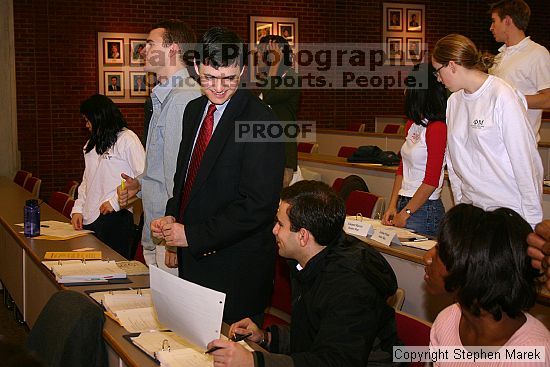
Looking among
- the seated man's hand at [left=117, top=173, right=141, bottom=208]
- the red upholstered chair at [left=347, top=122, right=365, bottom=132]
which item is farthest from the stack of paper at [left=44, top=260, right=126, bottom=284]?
the red upholstered chair at [left=347, top=122, right=365, bottom=132]

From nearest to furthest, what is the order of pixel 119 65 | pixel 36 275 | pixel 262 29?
pixel 36 275
pixel 119 65
pixel 262 29

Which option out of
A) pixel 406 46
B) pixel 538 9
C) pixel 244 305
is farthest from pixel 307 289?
pixel 538 9

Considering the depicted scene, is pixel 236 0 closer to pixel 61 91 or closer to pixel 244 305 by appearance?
pixel 61 91

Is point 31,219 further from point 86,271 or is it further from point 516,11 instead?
point 516,11

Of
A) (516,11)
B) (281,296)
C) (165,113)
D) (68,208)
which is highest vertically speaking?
(516,11)

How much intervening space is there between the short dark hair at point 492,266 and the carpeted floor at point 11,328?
372 cm

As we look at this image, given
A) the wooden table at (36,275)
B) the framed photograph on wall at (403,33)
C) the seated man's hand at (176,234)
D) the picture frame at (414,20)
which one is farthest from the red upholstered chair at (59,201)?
the picture frame at (414,20)

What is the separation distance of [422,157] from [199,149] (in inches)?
65.3

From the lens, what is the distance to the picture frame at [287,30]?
38.2 ft

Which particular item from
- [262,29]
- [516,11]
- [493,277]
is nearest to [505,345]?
[493,277]

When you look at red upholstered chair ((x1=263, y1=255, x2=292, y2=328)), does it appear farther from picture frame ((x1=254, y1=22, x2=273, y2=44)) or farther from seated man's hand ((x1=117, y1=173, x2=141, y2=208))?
picture frame ((x1=254, y1=22, x2=273, y2=44))

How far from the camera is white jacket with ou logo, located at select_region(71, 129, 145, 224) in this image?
178 inches

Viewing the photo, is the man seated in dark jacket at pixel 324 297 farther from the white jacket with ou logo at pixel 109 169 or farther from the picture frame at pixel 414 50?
the picture frame at pixel 414 50

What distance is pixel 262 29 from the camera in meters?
11.5
